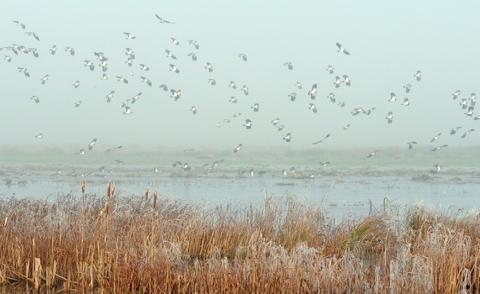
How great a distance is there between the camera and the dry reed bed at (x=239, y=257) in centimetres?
905

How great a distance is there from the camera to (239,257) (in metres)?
11.8

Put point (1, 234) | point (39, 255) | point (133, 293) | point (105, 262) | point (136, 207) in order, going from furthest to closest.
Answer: point (136, 207), point (1, 234), point (39, 255), point (105, 262), point (133, 293)

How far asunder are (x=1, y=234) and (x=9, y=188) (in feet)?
75.3

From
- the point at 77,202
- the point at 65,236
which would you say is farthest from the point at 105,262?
the point at 77,202

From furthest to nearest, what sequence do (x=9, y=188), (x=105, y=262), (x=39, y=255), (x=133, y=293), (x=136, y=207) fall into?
(x=9, y=188) → (x=136, y=207) → (x=39, y=255) → (x=105, y=262) → (x=133, y=293)

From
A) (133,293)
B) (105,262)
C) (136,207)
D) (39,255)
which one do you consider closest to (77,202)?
(136,207)

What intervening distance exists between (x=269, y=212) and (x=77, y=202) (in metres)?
5.67

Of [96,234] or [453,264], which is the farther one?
[96,234]

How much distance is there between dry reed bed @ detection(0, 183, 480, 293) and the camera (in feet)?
29.7

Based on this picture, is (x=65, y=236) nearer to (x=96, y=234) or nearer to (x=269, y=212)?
(x=96, y=234)

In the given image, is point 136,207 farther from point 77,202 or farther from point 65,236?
point 65,236

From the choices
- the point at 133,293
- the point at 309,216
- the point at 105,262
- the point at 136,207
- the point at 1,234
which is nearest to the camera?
the point at 133,293

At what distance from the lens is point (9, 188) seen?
33.9 m

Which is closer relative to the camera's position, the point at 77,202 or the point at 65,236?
the point at 65,236
